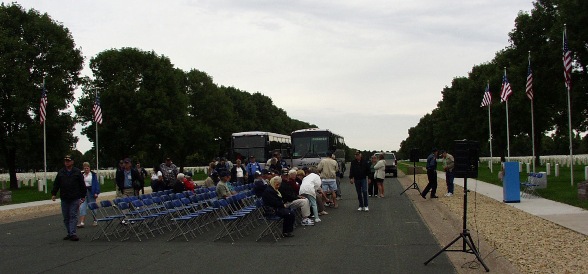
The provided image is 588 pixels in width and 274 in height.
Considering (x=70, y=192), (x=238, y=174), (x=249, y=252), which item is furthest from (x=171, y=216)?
(x=238, y=174)

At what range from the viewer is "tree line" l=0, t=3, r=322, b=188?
39562 mm

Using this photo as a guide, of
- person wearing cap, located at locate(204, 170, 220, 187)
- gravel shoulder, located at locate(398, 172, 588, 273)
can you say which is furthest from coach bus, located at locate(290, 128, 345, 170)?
gravel shoulder, located at locate(398, 172, 588, 273)

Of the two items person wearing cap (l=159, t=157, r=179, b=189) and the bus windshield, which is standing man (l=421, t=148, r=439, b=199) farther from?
the bus windshield

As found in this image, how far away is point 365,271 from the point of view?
8.80 metres

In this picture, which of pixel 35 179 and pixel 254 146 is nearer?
pixel 254 146

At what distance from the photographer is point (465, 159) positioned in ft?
31.8

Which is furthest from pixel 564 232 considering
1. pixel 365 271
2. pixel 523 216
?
pixel 365 271

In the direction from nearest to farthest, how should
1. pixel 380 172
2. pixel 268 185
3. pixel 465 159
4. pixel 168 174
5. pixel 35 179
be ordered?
pixel 465 159 < pixel 268 185 < pixel 168 174 < pixel 380 172 < pixel 35 179

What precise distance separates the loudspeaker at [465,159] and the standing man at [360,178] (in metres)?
8.73

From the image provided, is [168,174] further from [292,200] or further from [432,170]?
[432,170]

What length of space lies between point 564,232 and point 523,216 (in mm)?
3321

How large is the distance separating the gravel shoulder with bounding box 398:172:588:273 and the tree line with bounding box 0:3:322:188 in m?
24.2

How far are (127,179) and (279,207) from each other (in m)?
6.24

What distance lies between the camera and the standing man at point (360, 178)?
1844 centimetres
